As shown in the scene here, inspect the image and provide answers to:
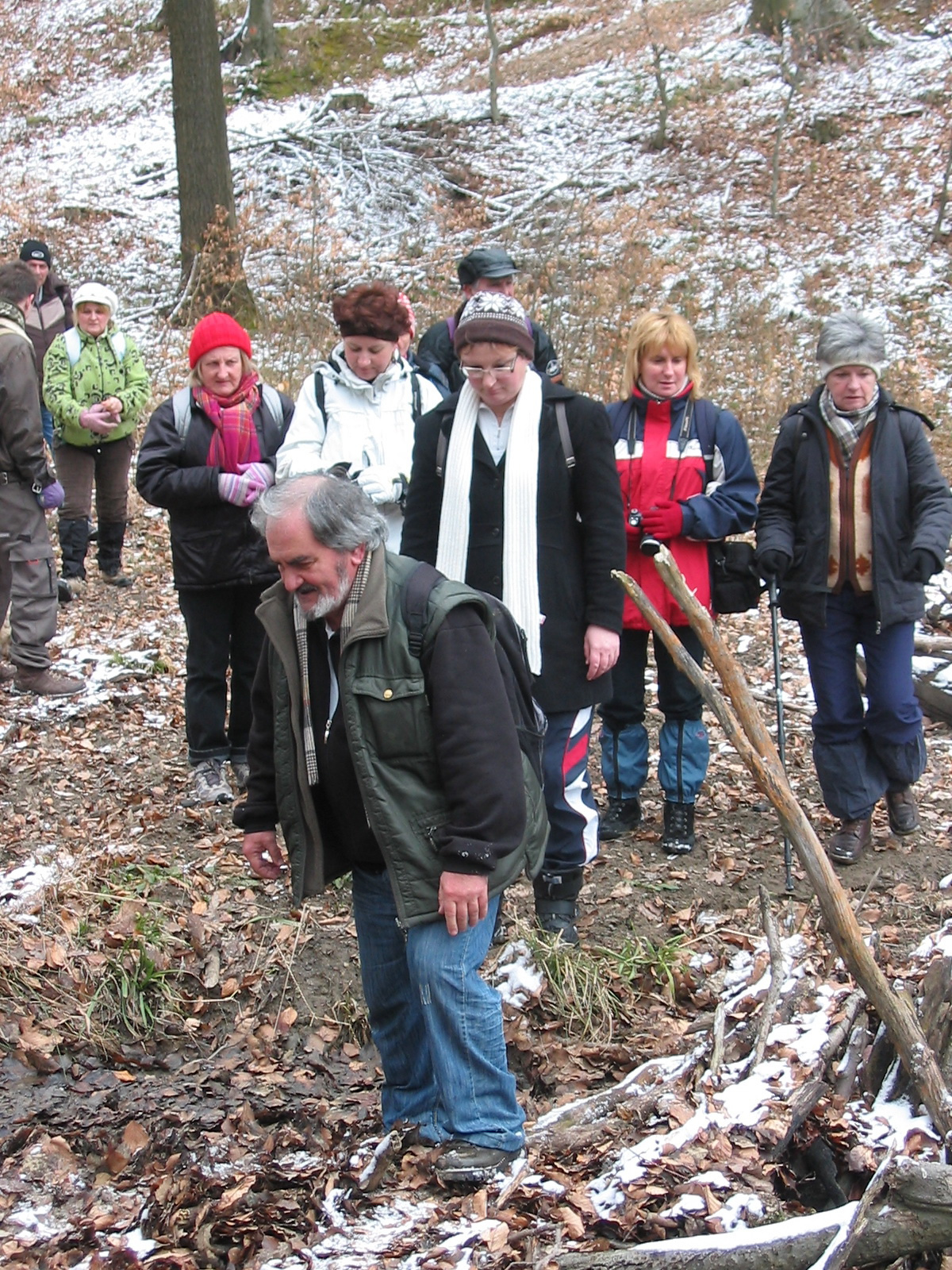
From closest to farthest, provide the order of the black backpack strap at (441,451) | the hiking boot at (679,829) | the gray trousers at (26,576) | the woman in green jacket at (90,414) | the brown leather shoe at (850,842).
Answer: the black backpack strap at (441,451) < the brown leather shoe at (850,842) < the hiking boot at (679,829) < the gray trousers at (26,576) < the woman in green jacket at (90,414)

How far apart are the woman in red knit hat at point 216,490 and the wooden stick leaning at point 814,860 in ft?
8.63

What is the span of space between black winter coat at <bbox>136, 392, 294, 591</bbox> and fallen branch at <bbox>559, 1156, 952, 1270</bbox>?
12.0ft

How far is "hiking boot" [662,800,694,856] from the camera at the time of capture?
5.34m

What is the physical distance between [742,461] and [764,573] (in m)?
0.50

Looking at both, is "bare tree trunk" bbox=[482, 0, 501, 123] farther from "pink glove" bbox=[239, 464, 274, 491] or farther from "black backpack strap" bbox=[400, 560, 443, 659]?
"black backpack strap" bbox=[400, 560, 443, 659]

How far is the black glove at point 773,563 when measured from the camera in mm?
4984

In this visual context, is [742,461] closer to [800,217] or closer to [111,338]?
[111,338]

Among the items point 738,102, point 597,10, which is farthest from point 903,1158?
point 597,10

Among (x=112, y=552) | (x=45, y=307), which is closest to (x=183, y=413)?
(x=112, y=552)

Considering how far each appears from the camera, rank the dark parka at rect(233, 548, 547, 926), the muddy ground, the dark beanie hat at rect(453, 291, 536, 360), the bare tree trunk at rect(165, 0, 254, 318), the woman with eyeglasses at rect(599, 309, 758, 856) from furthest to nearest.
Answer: the bare tree trunk at rect(165, 0, 254, 318)
the woman with eyeglasses at rect(599, 309, 758, 856)
the dark beanie hat at rect(453, 291, 536, 360)
the muddy ground
the dark parka at rect(233, 548, 547, 926)

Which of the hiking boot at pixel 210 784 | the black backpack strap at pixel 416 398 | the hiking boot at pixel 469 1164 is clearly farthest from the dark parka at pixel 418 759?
the hiking boot at pixel 210 784

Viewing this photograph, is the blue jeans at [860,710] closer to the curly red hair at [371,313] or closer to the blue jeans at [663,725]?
the blue jeans at [663,725]

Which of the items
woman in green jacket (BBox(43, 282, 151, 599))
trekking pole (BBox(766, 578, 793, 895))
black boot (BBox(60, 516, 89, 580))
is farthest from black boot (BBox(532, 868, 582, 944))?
black boot (BBox(60, 516, 89, 580))

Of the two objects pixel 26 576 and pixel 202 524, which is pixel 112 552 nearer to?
pixel 26 576
